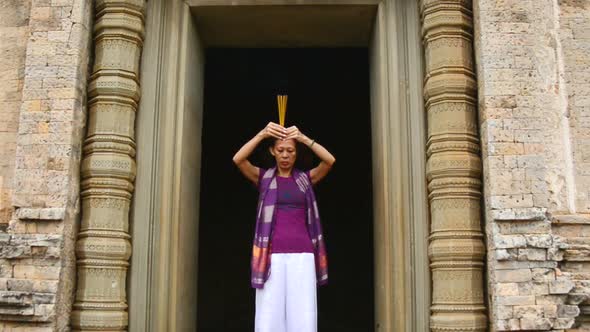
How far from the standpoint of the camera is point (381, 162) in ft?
22.2

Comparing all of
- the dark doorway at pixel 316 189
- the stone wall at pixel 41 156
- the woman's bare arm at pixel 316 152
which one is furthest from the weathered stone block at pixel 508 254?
the dark doorway at pixel 316 189

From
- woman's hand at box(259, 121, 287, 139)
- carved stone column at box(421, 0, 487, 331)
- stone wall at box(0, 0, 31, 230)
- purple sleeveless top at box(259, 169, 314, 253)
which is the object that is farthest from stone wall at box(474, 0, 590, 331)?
stone wall at box(0, 0, 31, 230)

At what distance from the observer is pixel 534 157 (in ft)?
19.7

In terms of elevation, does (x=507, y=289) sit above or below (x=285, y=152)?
below

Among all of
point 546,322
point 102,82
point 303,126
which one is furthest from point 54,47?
point 303,126

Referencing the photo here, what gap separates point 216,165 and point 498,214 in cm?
678

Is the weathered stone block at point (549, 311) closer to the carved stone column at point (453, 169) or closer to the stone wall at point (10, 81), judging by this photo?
the carved stone column at point (453, 169)

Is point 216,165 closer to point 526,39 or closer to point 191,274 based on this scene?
point 191,274

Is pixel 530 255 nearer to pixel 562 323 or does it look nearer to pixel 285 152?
pixel 562 323

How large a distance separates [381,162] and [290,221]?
3.69ft

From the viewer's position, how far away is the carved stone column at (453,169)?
609 cm

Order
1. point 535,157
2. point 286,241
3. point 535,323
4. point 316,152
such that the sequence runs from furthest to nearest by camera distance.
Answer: point 316,152 → point 286,241 → point 535,157 → point 535,323

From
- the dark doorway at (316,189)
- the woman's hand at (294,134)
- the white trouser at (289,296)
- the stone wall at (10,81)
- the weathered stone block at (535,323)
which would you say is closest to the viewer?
the weathered stone block at (535,323)

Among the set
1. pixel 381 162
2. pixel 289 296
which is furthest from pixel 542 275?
pixel 289 296
